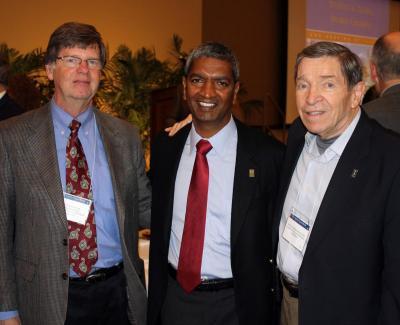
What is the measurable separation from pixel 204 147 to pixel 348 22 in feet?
22.4

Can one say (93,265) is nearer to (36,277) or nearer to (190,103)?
(36,277)

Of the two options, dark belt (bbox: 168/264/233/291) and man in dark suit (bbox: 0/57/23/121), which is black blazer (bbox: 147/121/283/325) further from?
man in dark suit (bbox: 0/57/23/121)

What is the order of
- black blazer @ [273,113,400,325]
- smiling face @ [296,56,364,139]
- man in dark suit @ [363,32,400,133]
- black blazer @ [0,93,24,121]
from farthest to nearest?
black blazer @ [0,93,24,121] < man in dark suit @ [363,32,400,133] < smiling face @ [296,56,364,139] < black blazer @ [273,113,400,325]

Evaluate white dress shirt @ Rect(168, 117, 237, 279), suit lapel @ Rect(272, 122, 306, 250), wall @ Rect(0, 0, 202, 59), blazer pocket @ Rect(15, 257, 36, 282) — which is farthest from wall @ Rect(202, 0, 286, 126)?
blazer pocket @ Rect(15, 257, 36, 282)

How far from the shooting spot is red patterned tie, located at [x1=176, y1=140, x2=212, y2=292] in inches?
81.4

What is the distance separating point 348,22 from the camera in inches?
314

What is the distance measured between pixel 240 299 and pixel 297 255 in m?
0.39

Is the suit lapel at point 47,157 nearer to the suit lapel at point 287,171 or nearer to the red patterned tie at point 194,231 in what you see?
the red patterned tie at point 194,231

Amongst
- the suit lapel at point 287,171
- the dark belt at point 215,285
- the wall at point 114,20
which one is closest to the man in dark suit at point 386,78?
the suit lapel at point 287,171

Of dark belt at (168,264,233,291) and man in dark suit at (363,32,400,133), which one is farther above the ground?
man in dark suit at (363,32,400,133)

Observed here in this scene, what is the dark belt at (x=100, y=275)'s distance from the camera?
6.40ft

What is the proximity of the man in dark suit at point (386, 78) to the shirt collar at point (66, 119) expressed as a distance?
5.24 ft

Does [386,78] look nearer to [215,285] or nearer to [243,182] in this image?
[243,182]

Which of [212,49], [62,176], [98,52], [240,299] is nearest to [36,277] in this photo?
[62,176]
